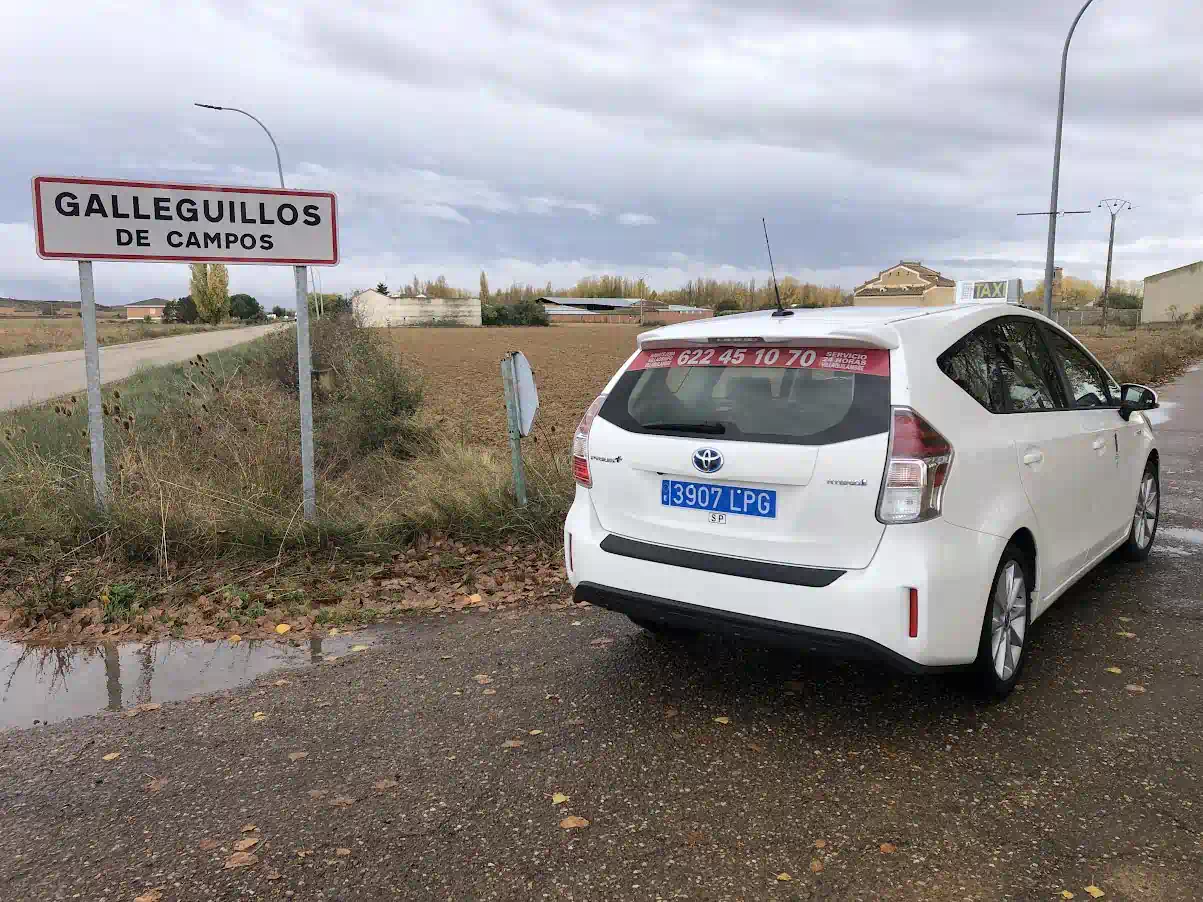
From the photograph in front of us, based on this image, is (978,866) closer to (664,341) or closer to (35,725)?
(664,341)

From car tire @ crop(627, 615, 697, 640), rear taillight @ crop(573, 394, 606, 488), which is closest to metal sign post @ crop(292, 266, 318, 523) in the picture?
car tire @ crop(627, 615, 697, 640)

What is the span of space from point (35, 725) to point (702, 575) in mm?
2981

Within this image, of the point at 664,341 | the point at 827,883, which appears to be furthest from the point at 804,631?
the point at 664,341

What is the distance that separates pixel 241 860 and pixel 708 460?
211 cm

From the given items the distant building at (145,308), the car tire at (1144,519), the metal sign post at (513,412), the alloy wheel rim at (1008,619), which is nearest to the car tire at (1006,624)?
the alloy wheel rim at (1008,619)

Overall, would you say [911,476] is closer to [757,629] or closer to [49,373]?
[757,629]

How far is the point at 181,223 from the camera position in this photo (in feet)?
21.2

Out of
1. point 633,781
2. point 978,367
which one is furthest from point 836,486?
point 633,781

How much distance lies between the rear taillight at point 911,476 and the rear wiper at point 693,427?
0.66m

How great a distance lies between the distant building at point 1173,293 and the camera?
8200cm

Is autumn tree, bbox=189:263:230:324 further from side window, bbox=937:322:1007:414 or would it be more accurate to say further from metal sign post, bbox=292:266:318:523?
side window, bbox=937:322:1007:414

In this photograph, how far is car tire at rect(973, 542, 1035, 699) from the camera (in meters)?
3.60

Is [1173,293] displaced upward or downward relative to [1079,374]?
upward

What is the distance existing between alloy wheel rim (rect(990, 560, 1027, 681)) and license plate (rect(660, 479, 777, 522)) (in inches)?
39.1
